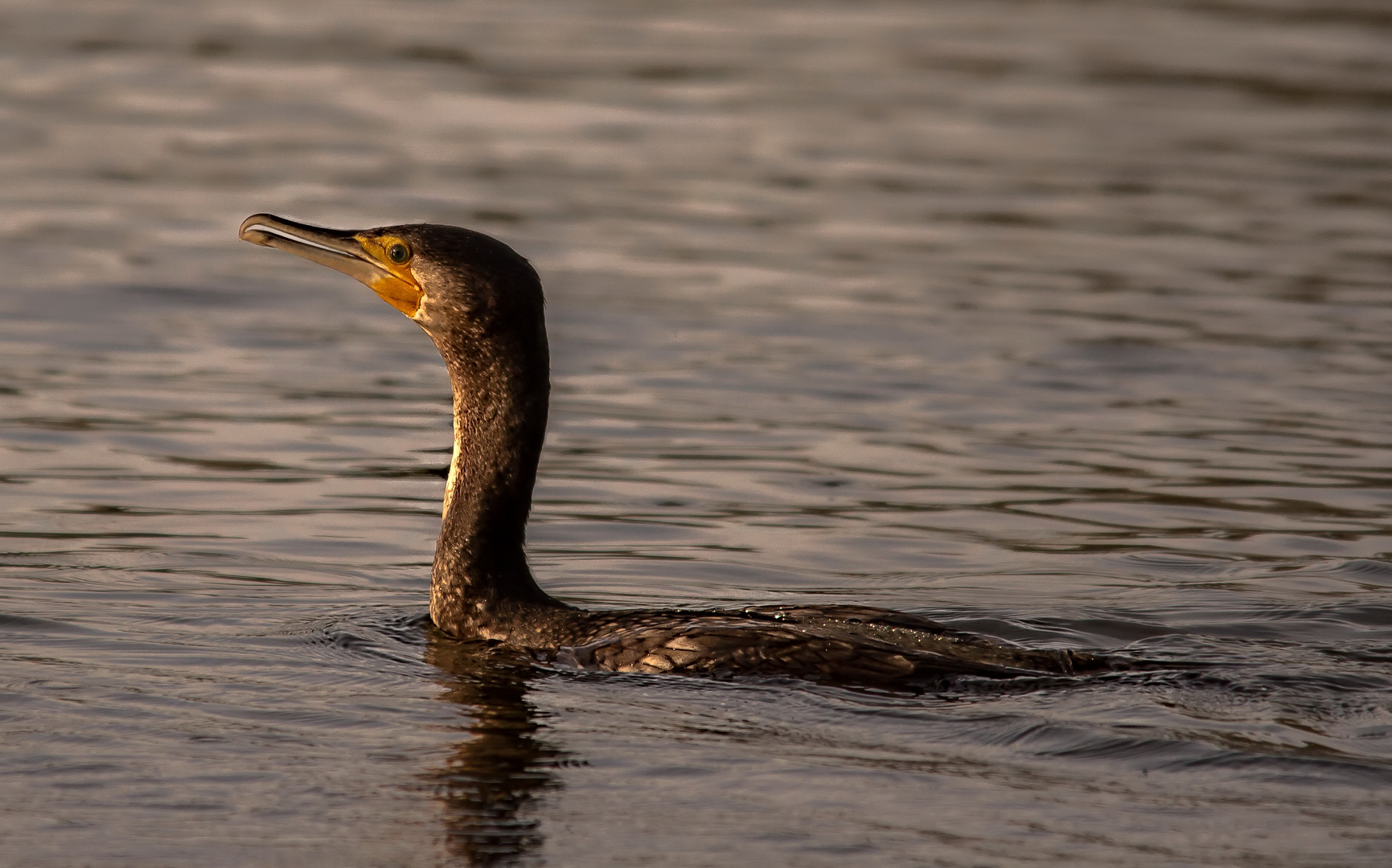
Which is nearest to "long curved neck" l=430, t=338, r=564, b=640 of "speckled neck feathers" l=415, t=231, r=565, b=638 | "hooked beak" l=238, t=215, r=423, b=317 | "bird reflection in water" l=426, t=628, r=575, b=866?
"speckled neck feathers" l=415, t=231, r=565, b=638

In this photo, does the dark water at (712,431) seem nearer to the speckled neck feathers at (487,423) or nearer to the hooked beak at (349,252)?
the speckled neck feathers at (487,423)

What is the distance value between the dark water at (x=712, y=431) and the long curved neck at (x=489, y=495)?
0.21 meters

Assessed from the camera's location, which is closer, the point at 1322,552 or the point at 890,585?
the point at 890,585

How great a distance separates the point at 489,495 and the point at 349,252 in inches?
40.2

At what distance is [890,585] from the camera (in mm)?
9258

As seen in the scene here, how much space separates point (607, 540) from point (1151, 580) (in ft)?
7.56

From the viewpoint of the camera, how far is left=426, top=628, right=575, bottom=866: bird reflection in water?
20.1ft

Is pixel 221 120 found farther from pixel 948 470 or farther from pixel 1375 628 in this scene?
pixel 1375 628

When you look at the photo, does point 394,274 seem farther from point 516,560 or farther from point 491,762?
point 491,762

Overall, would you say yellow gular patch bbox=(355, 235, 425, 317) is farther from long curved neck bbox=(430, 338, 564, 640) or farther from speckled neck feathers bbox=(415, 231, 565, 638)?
long curved neck bbox=(430, 338, 564, 640)

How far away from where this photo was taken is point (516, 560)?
8.31 meters

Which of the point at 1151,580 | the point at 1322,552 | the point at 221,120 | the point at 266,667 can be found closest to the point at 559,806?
the point at 266,667

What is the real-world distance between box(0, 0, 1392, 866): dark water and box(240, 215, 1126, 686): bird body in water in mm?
177

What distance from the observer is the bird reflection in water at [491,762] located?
6137 millimetres
